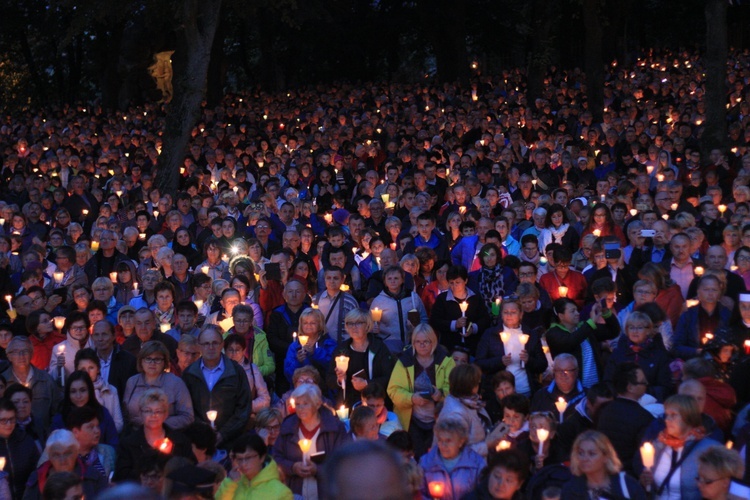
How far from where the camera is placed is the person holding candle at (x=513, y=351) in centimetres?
729

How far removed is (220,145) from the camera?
20141mm

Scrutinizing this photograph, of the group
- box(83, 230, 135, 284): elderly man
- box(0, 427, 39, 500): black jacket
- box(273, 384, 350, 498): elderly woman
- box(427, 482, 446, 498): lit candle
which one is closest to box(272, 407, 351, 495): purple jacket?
box(273, 384, 350, 498): elderly woman

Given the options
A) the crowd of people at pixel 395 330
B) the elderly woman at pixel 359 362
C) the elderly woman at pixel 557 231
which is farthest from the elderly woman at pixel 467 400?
the elderly woman at pixel 557 231

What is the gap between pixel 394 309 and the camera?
8492mm

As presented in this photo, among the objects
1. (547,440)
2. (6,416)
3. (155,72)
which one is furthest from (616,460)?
(155,72)

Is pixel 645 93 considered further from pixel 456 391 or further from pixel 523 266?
pixel 456 391

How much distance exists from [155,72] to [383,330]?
2617cm

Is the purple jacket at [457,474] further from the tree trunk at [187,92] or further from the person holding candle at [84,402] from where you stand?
the tree trunk at [187,92]

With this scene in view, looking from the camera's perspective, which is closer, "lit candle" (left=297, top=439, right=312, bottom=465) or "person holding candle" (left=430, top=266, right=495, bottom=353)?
"lit candle" (left=297, top=439, right=312, bottom=465)

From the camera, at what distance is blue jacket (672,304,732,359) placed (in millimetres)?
7039

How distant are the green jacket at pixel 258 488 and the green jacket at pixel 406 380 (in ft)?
4.95

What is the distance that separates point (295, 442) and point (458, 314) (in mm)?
2749

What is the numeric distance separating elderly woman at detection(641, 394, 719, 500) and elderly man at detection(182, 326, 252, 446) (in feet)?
8.99

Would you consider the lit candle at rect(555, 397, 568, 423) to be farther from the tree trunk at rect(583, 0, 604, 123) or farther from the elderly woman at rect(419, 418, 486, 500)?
the tree trunk at rect(583, 0, 604, 123)
